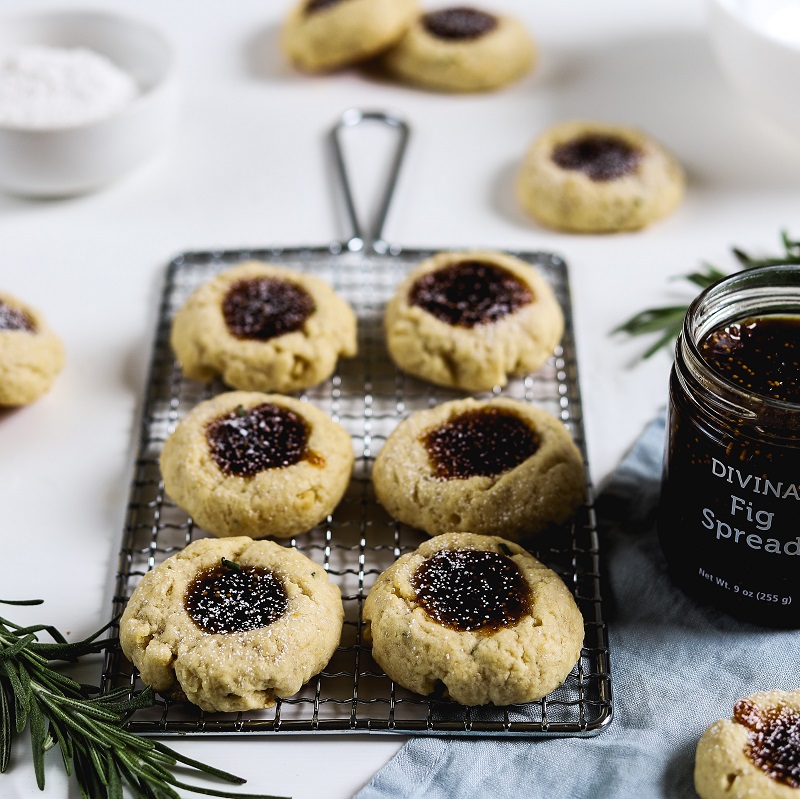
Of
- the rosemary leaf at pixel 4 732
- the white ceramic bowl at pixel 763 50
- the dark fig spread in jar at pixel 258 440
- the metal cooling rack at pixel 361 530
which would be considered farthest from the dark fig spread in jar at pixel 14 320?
the white ceramic bowl at pixel 763 50

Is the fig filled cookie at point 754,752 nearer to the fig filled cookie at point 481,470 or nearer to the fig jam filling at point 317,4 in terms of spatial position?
the fig filled cookie at point 481,470

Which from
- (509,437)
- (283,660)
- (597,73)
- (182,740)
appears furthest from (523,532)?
(597,73)

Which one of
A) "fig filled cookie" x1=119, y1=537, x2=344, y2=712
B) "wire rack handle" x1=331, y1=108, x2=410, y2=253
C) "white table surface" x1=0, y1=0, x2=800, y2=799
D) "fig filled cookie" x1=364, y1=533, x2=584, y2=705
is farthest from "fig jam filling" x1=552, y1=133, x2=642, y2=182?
"fig filled cookie" x1=119, y1=537, x2=344, y2=712

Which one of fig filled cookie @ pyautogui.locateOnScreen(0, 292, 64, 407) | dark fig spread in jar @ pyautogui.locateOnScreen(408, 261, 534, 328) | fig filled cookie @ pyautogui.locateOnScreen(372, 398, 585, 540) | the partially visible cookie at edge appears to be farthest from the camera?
the partially visible cookie at edge

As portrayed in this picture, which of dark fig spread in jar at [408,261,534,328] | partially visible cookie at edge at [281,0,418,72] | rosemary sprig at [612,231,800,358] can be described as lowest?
rosemary sprig at [612,231,800,358]

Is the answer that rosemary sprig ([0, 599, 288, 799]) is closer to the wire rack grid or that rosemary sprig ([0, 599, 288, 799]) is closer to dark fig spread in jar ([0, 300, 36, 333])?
the wire rack grid

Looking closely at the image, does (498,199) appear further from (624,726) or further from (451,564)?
(624,726)
